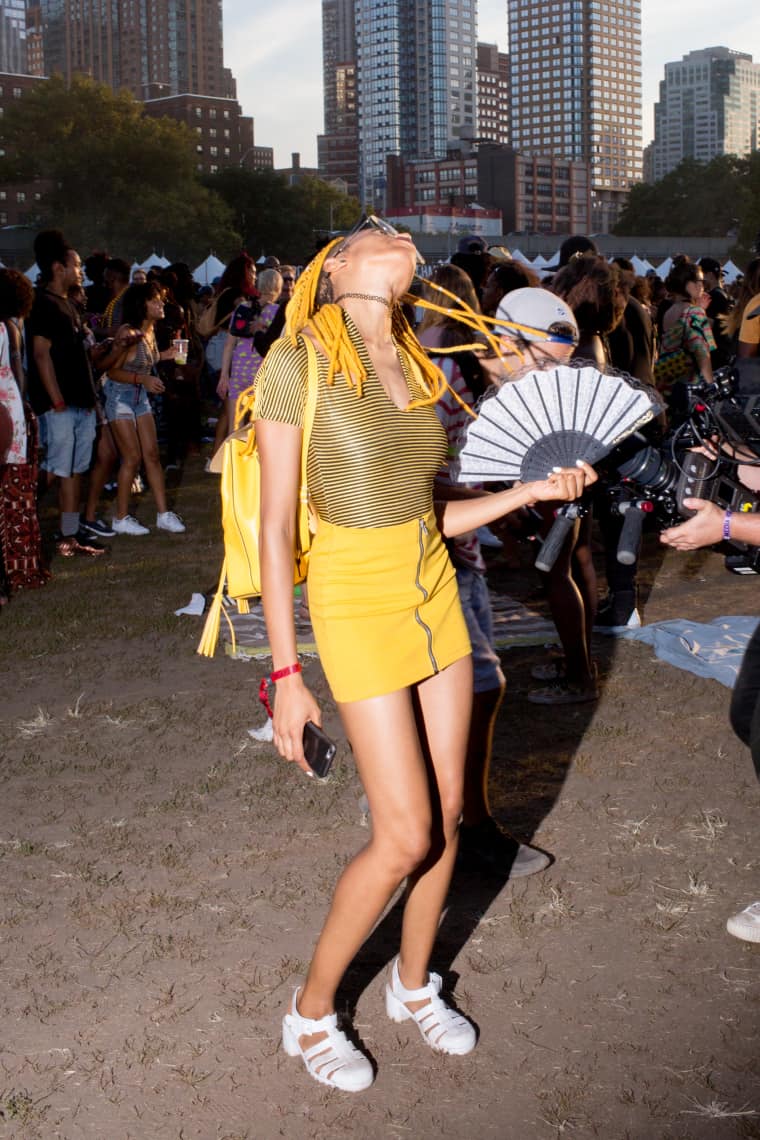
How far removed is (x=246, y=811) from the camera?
16.1 ft

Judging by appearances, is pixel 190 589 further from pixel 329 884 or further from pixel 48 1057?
pixel 48 1057

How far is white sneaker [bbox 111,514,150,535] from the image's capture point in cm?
1065

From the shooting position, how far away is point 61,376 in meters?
9.53

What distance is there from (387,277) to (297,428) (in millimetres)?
467

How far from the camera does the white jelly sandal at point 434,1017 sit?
3.23 m

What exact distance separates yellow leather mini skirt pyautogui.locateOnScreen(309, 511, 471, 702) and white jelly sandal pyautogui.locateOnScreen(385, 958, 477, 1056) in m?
0.90

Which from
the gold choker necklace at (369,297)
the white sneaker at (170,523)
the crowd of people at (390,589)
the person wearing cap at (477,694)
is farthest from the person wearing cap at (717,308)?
the gold choker necklace at (369,297)

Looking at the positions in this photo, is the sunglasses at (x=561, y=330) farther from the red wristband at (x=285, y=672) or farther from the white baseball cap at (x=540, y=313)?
the red wristband at (x=285, y=672)

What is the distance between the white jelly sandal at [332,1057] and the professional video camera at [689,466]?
4.53ft

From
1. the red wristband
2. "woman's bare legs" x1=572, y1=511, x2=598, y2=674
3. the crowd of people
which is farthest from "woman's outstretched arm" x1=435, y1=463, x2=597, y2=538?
"woman's bare legs" x1=572, y1=511, x2=598, y2=674

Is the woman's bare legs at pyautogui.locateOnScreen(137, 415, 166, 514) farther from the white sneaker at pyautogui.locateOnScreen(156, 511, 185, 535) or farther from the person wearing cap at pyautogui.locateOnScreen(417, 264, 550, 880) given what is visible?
the person wearing cap at pyautogui.locateOnScreen(417, 264, 550, 880)

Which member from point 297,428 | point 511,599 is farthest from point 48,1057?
point 511,599

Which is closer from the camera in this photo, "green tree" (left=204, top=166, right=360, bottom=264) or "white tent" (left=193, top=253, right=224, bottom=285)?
"white tent" (left=193, top=253, right=224, bottom=285)

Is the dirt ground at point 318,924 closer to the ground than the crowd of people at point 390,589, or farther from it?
closer to the ground
